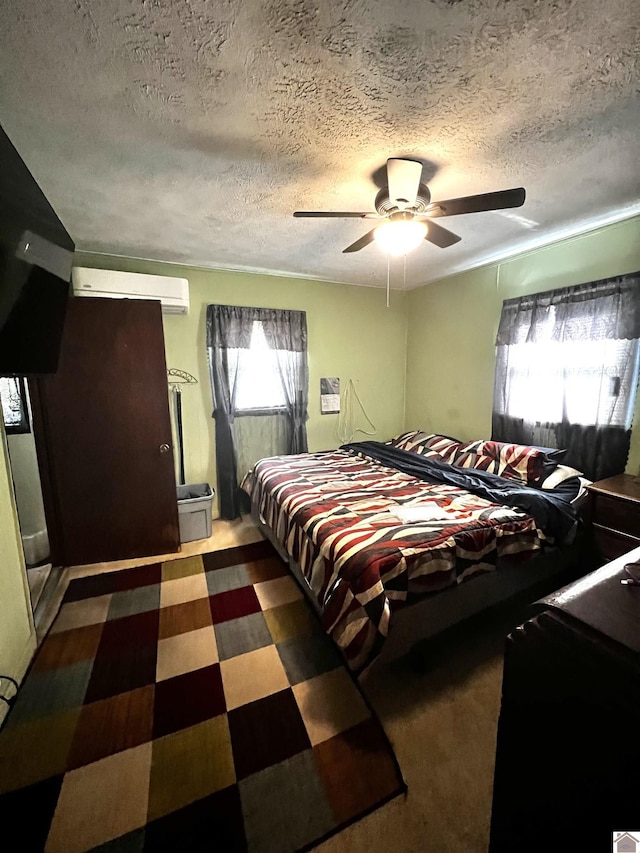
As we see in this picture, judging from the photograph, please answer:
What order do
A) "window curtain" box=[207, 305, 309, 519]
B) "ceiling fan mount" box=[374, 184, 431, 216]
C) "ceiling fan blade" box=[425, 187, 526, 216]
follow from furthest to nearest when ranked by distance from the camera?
1. "window curtain" box=[207, 305, 309, 519]
2. "ceiling fan mount" box=[374, 184, 431, 216]
3. "ceiling fan blade" box=[425, 187, 526, 216]

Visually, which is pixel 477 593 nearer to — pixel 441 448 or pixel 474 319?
pixel 441 448

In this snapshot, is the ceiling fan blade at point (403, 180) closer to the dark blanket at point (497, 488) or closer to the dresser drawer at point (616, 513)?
the dark blanket at point (497, 488)

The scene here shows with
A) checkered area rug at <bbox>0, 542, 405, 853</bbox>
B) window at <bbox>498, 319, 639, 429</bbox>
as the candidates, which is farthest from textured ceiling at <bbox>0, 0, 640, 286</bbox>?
checkered area rug at <bbox>0, 542, 405, 853</bbox>

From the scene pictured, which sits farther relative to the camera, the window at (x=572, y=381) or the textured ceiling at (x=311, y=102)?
the window at (x=572, y=381)

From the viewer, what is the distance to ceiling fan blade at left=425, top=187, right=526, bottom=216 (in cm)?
145

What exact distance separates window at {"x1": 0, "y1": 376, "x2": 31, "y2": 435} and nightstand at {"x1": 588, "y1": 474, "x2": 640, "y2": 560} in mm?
4026

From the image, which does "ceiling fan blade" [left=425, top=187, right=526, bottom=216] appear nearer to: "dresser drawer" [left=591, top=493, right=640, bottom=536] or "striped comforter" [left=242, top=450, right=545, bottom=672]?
"striped comforter" [left=242, top=450, right=545, bottom=672]

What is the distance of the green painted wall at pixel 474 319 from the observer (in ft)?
7.73

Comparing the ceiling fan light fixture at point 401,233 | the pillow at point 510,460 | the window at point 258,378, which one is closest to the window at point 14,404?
the window at point 258,378

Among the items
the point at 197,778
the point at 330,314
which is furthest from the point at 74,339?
the point at 197,778

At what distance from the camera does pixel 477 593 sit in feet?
5.83

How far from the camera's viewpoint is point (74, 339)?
8.00 ft

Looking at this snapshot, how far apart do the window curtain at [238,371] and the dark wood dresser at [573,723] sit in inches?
116

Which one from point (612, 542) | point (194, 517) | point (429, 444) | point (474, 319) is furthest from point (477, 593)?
point (474, 319)
